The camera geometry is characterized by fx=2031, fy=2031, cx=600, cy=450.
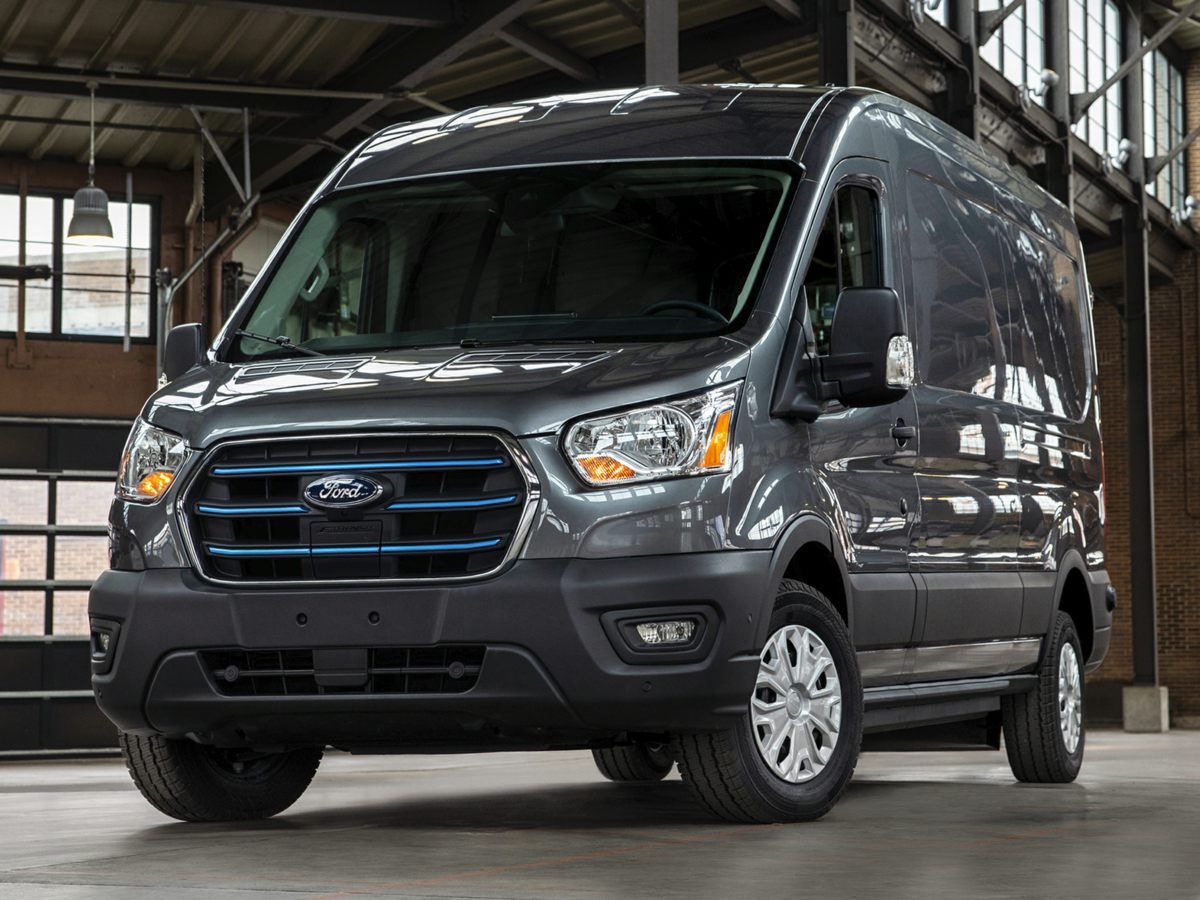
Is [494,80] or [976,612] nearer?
[976,612]

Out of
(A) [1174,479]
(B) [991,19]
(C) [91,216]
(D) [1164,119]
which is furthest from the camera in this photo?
(A) [1174,479]

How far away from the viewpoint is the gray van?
6.25 meters

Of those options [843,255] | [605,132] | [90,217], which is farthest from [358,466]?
[90,217]

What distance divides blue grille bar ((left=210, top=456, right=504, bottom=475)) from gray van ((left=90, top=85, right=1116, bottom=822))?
11 millimetres

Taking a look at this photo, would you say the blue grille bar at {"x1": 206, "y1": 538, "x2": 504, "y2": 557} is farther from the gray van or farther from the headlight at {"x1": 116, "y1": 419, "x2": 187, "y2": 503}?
the headlight at {"x1": 116, "y1": 419, "x2": 187, "y2": 503}

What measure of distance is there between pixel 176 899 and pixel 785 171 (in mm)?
3561

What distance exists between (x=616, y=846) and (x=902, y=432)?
223cm

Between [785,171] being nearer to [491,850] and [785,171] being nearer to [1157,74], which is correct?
[491,850]

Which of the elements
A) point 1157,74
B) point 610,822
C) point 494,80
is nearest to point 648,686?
point 610,822

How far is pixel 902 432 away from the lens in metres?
7.82

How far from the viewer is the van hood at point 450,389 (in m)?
6.27

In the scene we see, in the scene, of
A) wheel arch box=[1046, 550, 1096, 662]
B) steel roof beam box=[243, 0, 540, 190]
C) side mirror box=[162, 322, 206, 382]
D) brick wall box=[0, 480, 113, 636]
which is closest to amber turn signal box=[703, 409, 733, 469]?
side mirror box=[162, 322, 206, 382]

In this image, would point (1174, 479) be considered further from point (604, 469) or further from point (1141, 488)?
point (604, 469)

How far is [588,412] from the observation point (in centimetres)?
624
